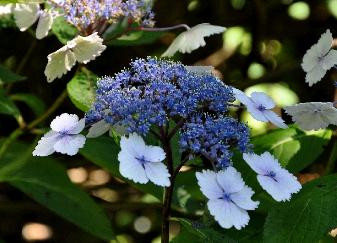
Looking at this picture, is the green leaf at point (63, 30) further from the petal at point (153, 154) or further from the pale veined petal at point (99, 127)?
the petal at point (153, 154)

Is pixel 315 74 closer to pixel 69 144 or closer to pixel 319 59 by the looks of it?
pixel 319 59

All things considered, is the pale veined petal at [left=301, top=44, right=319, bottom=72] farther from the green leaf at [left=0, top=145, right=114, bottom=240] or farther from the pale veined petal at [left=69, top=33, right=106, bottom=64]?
the green leaf at [left=0, top=145, right=114, bottom=240]

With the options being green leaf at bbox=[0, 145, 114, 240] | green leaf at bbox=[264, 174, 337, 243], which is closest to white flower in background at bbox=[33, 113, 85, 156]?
green leaf at bbox=[264, 174, 337, 243]

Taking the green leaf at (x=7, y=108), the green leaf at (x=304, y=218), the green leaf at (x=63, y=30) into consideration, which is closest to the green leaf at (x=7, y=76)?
the green leaf at (x=7, y=108)

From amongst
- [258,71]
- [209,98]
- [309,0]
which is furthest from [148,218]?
[209,98]

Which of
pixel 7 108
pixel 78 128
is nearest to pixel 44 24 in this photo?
pixel 7 108

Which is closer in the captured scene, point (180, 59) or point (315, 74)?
point (315, 74)
